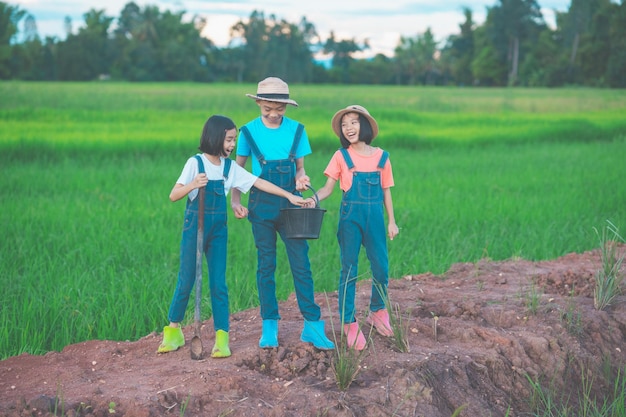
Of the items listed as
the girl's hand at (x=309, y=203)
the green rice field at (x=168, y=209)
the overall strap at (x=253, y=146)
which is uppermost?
the overall strap at (x=253, y=146)

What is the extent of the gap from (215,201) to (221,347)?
715 millimetres

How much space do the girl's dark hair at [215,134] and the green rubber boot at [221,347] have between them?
89 centimetres

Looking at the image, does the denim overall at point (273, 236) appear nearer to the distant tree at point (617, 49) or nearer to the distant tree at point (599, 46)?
the distant tree at point (617, 49)

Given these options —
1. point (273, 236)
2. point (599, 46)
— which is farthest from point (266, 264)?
point (599, 46)

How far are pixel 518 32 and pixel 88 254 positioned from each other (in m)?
68.9

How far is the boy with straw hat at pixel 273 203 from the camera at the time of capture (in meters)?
4.06

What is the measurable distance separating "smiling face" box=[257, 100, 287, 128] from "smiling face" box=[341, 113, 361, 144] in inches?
12.7

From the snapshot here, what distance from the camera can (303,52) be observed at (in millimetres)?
83500

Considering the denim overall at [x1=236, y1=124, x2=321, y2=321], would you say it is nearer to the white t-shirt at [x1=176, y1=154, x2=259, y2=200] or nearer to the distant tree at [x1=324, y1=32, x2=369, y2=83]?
the white t-shirt at [x1=176, y1=154, x2=259, y2=200]

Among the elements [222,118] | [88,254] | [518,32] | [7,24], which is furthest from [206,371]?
[518,32]

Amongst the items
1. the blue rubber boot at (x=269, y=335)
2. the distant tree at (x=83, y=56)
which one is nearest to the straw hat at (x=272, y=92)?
the blue rubber boot at (x=269, y=335)

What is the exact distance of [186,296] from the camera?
4.05 meters

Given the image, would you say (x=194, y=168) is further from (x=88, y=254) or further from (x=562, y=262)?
(x=562, y=262)

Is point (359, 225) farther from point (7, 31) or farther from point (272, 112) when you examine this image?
point (7, 31)
